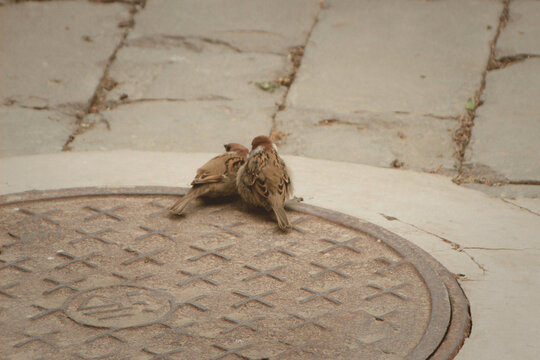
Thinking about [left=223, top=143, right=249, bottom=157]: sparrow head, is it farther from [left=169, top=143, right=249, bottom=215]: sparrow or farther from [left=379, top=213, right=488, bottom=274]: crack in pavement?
[left=379, top=213, right=488, bottom=274]: crack in pavement

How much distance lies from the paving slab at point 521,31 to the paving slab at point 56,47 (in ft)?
9.95

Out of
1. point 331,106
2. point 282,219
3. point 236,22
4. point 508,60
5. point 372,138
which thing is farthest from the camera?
point 236,22

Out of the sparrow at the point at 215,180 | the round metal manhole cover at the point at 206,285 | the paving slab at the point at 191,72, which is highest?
the paving slab at the point at 191,72

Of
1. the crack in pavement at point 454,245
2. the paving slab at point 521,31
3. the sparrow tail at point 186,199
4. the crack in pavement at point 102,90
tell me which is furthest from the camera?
the paving slab at point 521,31

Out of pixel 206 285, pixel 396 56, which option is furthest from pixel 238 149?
pixel 396 56

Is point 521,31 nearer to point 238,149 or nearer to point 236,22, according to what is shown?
point 236,22

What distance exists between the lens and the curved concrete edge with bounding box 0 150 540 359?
2.82 m

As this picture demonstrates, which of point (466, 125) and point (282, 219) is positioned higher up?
point (466, 125)

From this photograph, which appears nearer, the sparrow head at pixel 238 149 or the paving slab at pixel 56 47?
the sparrow head at pixel 238 149

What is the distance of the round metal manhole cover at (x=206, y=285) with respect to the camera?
A: 255cm

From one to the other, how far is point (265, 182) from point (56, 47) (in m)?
3.03

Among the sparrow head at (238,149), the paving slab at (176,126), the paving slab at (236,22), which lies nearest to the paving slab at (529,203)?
the sparrow head at (238,149)

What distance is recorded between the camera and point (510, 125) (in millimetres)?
4684

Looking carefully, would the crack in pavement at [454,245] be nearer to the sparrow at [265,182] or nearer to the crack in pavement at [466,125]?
the sparrow at [265,182]
